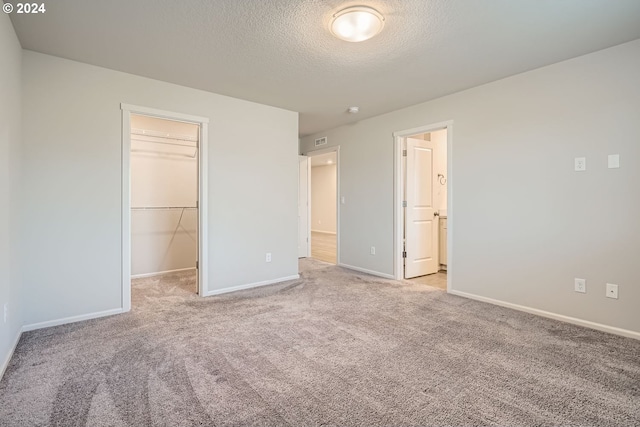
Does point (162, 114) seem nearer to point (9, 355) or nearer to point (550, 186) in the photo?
point (9, 355)

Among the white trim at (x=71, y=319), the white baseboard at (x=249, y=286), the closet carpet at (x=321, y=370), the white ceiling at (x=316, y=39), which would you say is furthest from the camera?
the white baseboard at (x=249, y=286)

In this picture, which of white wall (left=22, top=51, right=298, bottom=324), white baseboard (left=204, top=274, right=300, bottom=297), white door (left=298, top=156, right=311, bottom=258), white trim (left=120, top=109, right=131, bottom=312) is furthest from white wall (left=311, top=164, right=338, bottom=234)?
white trim (left=120, top=109, right=131, bottom=312)

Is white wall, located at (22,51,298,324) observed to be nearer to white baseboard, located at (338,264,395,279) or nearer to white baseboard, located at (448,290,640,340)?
white baseboard, located at (338,264,395,279)

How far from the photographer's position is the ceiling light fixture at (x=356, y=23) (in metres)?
2.11

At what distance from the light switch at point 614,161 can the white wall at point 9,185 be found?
14.9 ft

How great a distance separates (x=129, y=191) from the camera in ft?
10.4

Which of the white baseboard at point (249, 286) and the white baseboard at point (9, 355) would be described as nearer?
the white baseboard at point (9, 355)

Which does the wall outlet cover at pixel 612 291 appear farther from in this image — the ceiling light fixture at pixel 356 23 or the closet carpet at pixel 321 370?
the ceiling light fixture at pixel 356 23

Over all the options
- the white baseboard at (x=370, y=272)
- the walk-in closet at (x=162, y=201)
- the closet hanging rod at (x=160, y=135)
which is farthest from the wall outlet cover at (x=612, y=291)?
the closet hanging rod at (x=160, y=135)

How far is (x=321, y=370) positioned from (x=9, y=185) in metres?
2.58

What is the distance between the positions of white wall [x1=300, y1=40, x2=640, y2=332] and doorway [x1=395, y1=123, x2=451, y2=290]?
61 centimetres

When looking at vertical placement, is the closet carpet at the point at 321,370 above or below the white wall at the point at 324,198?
below

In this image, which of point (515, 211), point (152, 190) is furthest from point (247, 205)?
point (515, 211)

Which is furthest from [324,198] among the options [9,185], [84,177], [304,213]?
[9,185]
